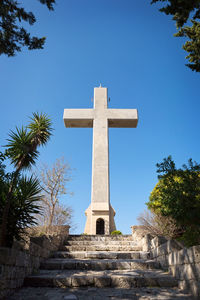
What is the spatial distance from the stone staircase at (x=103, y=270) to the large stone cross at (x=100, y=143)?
2.76 metres

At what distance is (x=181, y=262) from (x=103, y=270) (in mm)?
1779

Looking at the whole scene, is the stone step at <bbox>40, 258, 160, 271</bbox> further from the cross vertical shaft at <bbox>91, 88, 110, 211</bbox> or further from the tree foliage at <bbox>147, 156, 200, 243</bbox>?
the cross vertical shaft at <bbox>91, 88, 110, 211</bbox>

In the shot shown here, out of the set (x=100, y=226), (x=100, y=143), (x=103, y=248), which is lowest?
(x=103, y=248)

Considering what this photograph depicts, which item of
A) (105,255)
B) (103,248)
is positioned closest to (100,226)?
(103,248)

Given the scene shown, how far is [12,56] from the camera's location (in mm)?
4922

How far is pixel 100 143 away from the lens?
1149 cm

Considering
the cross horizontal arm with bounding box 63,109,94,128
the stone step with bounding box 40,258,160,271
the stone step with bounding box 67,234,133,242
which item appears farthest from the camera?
the cross horizontal arm with bounding box 63,109,94,128

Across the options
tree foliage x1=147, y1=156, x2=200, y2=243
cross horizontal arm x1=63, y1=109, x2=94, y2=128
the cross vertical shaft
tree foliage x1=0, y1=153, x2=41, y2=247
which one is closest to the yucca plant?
tree foliage x1=0, y1=153, x2=41, y2=247

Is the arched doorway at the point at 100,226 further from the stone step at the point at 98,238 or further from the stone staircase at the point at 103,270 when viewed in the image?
the stone staircase at the point at 103,270

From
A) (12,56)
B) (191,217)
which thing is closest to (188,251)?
(191,217)

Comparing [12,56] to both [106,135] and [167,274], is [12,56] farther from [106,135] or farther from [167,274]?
[106,135]

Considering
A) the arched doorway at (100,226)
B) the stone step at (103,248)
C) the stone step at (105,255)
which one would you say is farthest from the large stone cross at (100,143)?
the stone step at (105,255)

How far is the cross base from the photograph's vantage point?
10016 mm

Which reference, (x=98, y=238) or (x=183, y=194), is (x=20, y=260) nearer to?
(x=183, y=194)
